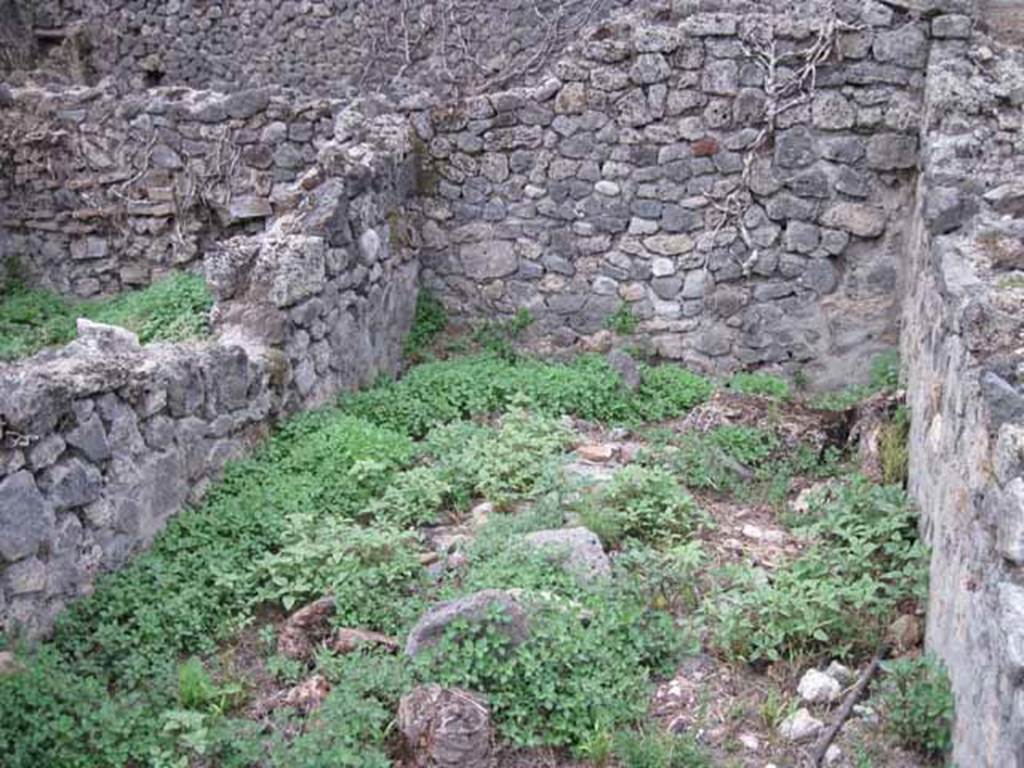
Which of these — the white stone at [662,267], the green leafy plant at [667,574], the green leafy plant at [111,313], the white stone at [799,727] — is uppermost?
the white stone at [662,267]

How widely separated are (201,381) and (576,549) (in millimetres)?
1971

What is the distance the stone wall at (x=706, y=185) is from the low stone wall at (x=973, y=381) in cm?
35

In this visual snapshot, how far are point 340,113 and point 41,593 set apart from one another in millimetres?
4361

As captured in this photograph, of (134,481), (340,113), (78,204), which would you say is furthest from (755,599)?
(78,204)

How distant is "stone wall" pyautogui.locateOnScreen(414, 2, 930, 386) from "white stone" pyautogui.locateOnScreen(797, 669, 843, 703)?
11.9 feet

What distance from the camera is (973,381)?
3684mm

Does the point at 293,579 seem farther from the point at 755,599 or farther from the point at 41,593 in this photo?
the point at 755,599

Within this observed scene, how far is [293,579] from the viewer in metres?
4.70

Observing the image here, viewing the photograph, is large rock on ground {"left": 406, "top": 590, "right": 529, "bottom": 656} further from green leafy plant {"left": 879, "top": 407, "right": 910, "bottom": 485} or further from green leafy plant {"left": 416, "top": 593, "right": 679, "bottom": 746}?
green leafy plant {"left": 879, "top": 407, "right": 910, "bottom": 485}

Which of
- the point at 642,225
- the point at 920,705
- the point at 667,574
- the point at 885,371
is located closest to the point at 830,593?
the point at 667,574

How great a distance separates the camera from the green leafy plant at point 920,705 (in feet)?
11.2

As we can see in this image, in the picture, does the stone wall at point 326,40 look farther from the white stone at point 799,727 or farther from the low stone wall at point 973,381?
the white stone at point 799,727

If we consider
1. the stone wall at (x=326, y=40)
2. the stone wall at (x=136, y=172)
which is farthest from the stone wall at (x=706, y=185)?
the stone wall at (x=326, y=40)

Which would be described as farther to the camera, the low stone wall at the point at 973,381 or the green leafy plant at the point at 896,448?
the green leafy plant at the point at 896,448
